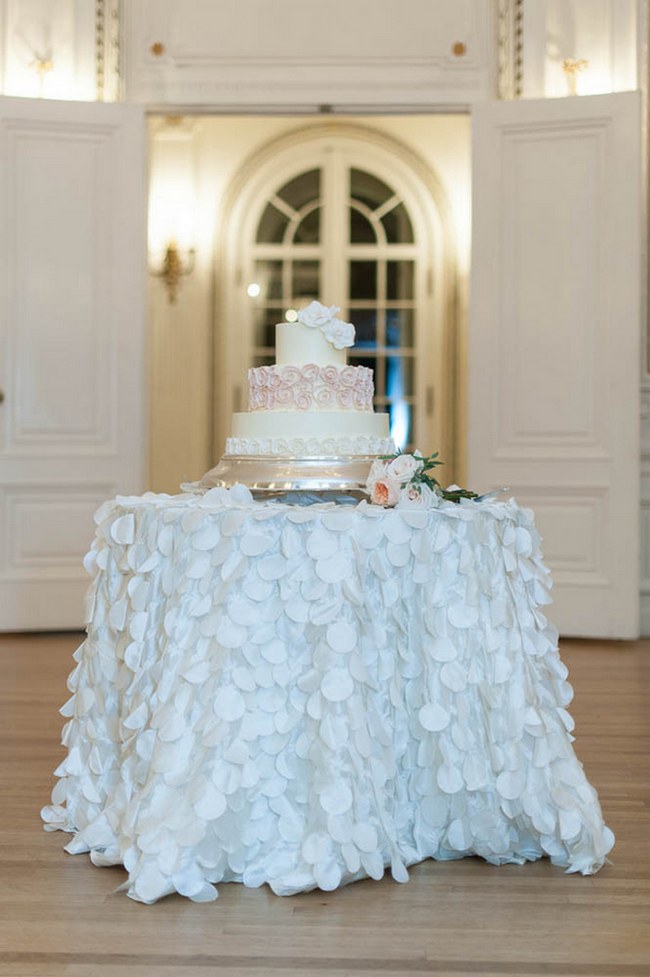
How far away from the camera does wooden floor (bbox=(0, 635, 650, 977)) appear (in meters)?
2.02

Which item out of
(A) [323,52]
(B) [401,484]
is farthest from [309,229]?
(B) [401,484]

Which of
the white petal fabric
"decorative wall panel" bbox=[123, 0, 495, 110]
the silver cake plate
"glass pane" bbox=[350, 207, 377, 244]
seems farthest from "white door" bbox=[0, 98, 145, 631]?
the white petal fabric

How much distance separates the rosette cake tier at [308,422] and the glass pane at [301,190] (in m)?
5.09

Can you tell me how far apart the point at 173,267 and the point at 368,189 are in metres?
1.37

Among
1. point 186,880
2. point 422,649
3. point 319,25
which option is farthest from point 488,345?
point 186,880

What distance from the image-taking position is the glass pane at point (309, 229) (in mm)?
7938

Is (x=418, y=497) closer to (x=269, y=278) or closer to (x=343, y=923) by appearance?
(x=343, y=923)

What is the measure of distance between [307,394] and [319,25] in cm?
343

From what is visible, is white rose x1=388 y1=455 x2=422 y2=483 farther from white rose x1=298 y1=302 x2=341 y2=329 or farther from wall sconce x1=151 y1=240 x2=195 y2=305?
wall sconce x1=151 y1=240 x2=195 y2=305

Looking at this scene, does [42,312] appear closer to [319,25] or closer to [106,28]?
[106,28]

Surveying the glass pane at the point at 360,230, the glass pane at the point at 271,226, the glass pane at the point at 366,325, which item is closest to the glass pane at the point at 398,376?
the glass pane at the point at 366,325

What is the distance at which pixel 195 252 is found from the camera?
7828 mm

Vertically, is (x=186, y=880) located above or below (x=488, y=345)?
below

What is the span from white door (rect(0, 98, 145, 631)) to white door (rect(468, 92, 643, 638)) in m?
1.61
